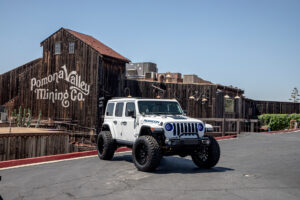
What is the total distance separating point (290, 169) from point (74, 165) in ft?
22.0

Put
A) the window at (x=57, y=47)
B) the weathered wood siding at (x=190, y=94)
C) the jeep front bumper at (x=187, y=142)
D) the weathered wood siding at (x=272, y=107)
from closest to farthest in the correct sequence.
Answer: the jeep front bumper at (x=187, y=142), the window at (x=57, y=47), the weathered wood siding at (x=190, y=94), the weathered wood siding at (x=272, y=107)

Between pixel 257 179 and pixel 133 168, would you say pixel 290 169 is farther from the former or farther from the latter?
pixel 133 168

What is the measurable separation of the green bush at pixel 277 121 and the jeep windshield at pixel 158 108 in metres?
22.1

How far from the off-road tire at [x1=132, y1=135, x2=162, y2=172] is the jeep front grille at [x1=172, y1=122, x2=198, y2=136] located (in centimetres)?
68

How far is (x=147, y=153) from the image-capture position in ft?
28.7

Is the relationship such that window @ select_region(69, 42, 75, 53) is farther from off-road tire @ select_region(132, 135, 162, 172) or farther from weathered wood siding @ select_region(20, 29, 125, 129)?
off-road tire @ select_region(132, 135, 162, 172)

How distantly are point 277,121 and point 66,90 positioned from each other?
1971 cm

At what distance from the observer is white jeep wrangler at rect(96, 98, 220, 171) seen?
8727mm

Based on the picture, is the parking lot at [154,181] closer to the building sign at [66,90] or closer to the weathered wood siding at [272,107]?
the building sign at [66,90]

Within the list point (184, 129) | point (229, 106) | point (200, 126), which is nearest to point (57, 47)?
point (229, 106)

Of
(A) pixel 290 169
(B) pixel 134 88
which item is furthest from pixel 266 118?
(A) pixel 290 169

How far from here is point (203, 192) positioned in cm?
672

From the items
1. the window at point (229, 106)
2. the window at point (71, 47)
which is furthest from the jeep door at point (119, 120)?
the window at point (229, 106)

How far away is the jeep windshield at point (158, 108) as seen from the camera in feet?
33.3
